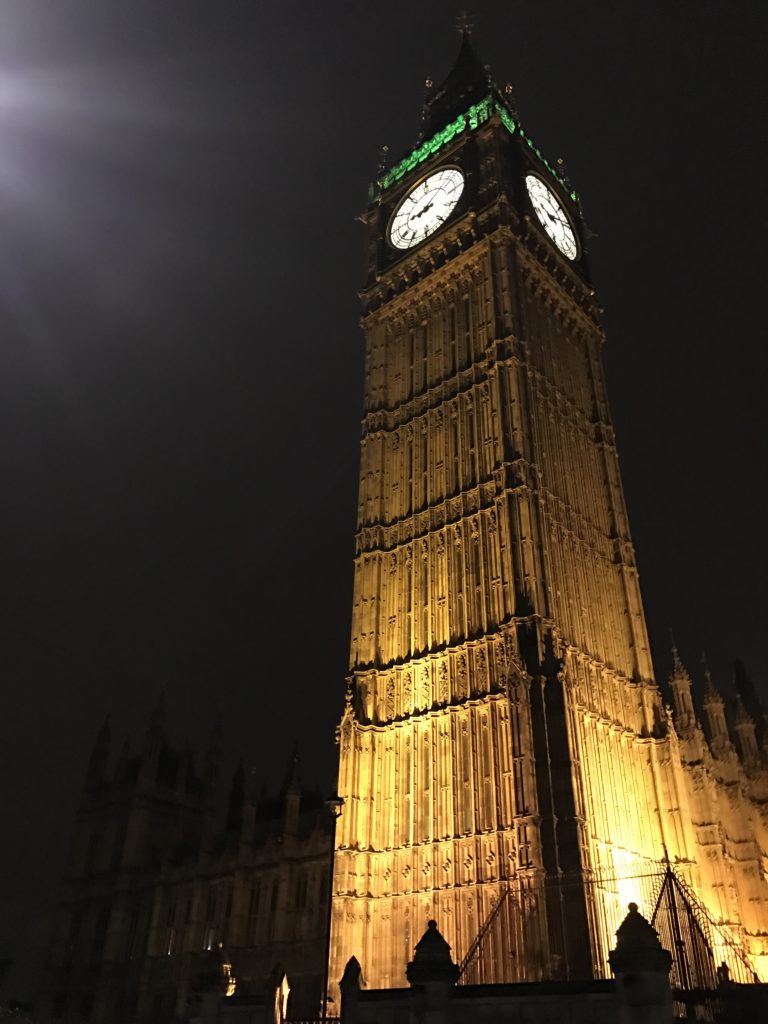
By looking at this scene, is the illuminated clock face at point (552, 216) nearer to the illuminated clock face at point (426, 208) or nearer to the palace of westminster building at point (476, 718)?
the palace of westminster building at point (476, 718)

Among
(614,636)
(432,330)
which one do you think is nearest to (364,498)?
(432,330)

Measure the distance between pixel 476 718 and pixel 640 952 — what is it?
1729 centimetres

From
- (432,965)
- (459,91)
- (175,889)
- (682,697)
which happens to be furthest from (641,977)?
(459,91)

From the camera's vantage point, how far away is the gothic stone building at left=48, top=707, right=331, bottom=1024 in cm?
3588

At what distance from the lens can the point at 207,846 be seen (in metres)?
41.9

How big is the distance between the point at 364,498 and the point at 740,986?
2693 centimetres

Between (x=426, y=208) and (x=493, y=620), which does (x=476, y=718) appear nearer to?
(x=493, y=620)

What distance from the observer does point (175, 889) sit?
42.2 meters

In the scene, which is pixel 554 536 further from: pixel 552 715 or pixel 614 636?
pixel 552 715

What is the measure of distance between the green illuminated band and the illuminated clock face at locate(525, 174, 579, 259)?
2537 millimetres

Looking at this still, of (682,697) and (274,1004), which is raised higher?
(682,697)

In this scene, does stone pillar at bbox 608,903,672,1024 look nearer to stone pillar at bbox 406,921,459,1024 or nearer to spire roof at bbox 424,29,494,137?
stone pillar at bbox 406,921,459,1024

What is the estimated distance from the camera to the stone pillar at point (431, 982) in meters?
12.6

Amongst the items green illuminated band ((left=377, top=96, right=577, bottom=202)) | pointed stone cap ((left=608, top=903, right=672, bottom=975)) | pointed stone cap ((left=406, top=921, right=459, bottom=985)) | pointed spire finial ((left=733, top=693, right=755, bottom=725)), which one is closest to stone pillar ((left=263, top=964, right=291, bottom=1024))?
pointed stone cap ((left=406, top=921, right=459, bottom=985))
